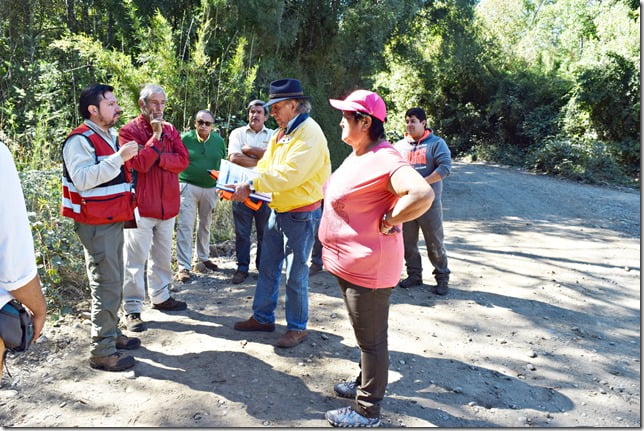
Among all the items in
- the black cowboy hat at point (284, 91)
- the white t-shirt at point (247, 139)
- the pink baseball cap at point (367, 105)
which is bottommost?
the white t-shirt at point (247, 139)

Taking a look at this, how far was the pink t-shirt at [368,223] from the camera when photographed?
103 inches

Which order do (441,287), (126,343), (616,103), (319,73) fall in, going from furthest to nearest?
(616,103), (319,73), (441,287), (126,343)

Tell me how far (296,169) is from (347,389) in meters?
1.56

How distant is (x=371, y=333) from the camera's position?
2.70 metres

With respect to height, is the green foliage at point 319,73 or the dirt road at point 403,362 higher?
the green foliage at point 319,73

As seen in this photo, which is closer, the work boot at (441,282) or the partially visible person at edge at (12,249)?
the partially visible person at edge at (12,249)

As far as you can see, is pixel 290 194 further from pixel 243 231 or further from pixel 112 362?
pixel 243 231

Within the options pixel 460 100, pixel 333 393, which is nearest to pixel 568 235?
pixel 333 393

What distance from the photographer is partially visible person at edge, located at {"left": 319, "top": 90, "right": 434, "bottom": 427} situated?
2.62 metres

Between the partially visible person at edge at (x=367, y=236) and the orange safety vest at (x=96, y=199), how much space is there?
156cm

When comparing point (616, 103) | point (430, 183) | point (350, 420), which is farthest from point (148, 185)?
point (616, 103)

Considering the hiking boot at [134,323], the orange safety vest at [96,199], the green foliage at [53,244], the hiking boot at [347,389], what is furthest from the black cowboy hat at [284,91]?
the green foliage at [53,244]

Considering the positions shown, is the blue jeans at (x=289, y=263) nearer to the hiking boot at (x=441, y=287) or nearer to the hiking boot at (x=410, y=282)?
the hiking boot at (x=410, y=282)

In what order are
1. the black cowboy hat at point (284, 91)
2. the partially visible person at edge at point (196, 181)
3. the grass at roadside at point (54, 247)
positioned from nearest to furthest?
the black cowboy hat at point (284, 91) → the grass at roadside at point (54, 247) → the partially visible person at edge at point (196, 181)
